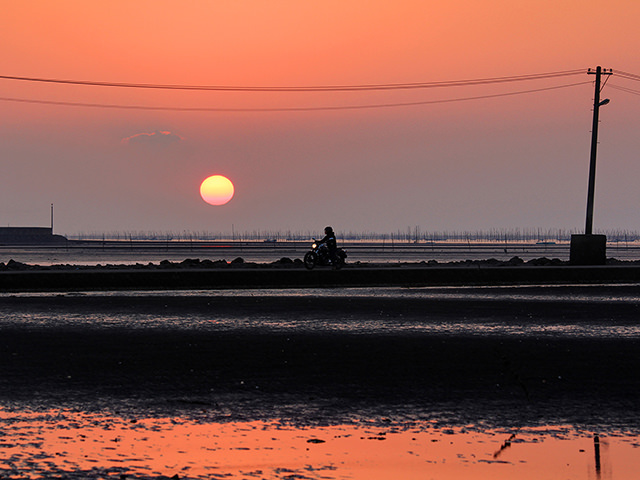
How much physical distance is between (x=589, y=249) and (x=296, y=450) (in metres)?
38.8

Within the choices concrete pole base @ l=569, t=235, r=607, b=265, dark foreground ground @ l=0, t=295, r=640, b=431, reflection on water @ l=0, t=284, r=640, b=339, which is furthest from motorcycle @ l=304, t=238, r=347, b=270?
dark foreground ground @ l=0, t=295, r=640, b=431

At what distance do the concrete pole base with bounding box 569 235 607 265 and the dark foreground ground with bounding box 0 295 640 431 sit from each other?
24.8m

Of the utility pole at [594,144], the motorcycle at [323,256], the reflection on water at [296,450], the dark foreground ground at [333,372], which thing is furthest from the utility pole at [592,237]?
the reflection on water at [296,450]

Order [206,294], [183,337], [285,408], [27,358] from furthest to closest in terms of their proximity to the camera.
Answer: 1. [206,294]
2. [183,337]
3. [27,358]
4. [285,408]

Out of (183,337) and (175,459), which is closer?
(175,459)

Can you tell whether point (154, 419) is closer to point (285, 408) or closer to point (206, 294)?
point (285, 408)

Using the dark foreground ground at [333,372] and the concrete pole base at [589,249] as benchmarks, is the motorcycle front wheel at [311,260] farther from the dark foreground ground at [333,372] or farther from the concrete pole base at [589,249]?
the dark foreground ground at [333,372]

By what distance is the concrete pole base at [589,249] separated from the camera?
141 feet

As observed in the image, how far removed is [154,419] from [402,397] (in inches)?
110

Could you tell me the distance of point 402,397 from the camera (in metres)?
9.39

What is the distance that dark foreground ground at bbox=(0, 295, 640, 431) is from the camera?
8.74 meters

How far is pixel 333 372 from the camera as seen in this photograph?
11172 mm

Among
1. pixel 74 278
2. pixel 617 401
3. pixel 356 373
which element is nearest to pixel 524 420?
pixel 617 401

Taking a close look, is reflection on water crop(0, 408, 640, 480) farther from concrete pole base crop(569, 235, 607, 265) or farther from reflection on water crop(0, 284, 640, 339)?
concrete pole base crop(569, 235, 607, 265)
